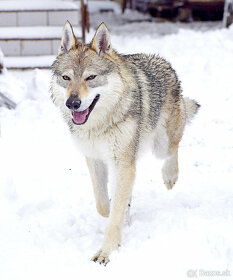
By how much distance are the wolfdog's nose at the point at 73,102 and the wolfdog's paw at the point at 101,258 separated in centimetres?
106

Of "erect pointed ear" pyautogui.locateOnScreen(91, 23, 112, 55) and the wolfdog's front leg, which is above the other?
"erect pointed ear" pyautogui.locateOnScreen(91, 23, 112, 55)

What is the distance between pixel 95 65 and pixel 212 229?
1.46m

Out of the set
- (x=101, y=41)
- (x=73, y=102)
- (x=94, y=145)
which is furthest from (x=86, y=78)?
(x=94, y=145)

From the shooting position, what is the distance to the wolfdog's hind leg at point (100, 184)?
4.15m

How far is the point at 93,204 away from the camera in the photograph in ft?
15.0

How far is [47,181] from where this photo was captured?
500 cm

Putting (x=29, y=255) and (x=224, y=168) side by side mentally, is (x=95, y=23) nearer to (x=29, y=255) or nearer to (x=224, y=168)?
(x=224, y=168)

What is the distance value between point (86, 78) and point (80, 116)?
0.90 ft

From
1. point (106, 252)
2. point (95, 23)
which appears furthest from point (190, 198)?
point (95, 23)

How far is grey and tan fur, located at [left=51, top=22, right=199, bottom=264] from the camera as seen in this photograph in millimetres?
3533

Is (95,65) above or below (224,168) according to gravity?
above

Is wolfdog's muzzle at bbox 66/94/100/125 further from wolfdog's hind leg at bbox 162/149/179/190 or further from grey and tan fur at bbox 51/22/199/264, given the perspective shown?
wolfdog's hind leg at bbox 162/149/179/190

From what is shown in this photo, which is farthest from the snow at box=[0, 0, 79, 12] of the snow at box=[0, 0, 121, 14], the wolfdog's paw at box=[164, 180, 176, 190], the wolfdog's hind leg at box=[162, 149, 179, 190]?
the wolfdog's paw at box=[164, 180, 176, 190]

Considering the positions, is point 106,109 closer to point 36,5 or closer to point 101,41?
point 101,41
